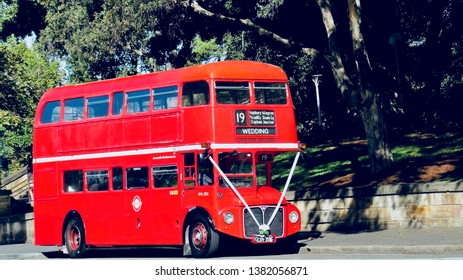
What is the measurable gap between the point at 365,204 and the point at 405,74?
12667 mm

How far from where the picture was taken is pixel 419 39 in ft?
128

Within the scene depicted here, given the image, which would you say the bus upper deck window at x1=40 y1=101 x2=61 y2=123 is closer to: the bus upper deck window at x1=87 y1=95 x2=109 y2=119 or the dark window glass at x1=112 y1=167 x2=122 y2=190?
the bus upper deck window at x1=87 y1=95 x2=109 y2=119

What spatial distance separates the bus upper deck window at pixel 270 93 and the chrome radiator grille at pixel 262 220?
8.26 ft

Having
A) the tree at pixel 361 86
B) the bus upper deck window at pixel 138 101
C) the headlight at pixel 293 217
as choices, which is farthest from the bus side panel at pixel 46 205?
the tree at pixel 361 86

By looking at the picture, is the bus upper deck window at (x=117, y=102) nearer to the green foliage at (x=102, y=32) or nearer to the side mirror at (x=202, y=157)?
the side mirror at (x=202, y=157)

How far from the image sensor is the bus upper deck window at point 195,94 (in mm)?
21516

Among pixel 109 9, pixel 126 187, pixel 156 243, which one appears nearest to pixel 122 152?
pixel 126 187

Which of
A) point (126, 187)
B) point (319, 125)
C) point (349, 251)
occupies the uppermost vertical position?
point (319, 125)

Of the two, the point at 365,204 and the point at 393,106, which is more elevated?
the point at 393,106

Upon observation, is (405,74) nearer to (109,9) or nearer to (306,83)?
(306,83)

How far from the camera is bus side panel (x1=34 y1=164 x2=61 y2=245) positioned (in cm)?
2602

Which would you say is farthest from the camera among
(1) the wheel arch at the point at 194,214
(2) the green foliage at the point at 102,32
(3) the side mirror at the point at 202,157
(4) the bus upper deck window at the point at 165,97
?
(2) the green foliage at the point at 102,32

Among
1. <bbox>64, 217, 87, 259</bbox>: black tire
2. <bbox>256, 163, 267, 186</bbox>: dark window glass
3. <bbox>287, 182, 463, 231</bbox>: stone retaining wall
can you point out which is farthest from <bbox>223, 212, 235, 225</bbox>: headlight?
<bbox>64, 217, 87, 259</bbox>: black tire

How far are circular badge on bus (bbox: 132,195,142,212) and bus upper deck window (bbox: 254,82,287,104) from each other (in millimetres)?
4137
